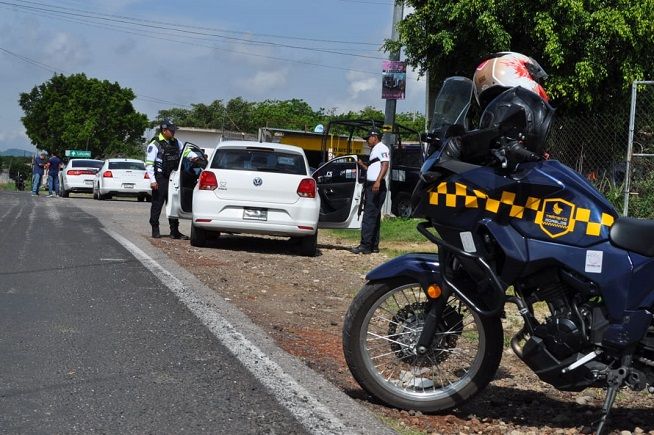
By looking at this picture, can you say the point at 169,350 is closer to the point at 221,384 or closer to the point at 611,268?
the point at 221,384

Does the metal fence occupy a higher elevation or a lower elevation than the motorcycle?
higher

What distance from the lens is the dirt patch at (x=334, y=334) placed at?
15.5 feet

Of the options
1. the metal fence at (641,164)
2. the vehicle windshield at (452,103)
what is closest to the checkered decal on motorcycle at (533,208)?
the vehicle windshield at (452,103)

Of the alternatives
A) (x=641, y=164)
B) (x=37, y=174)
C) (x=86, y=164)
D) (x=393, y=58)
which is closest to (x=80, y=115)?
(x=37, y=174)

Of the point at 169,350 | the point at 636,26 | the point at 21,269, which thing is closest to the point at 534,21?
the point at 636,26

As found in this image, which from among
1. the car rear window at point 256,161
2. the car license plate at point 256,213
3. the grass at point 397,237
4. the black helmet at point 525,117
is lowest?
the grass at point 397,237

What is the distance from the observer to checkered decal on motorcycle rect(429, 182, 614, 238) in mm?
4270

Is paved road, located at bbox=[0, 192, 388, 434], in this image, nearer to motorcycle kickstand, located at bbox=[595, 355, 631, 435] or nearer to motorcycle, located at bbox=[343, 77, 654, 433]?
motorcycle, located at bbox=[343, 77, 654, 433]

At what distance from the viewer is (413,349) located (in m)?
4.74

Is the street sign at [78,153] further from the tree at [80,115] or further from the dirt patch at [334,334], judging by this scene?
the dirt patch at [334,334]

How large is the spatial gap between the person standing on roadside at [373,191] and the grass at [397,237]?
0.42 meters

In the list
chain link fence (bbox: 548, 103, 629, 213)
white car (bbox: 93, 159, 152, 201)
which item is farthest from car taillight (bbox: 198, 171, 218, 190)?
white car (bbox: 93, 159, 152, 201)

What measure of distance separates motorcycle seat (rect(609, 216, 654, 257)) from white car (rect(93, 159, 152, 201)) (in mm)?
24689

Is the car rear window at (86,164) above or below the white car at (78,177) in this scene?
above
